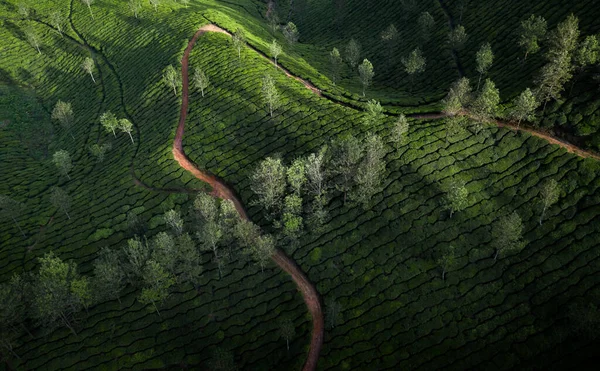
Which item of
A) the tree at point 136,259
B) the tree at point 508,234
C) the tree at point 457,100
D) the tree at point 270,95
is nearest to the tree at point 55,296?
the tree at point 136,259

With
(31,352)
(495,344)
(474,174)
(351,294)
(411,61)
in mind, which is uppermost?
(411,61)

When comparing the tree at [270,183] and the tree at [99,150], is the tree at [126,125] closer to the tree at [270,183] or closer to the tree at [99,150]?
the tree at [99,150]

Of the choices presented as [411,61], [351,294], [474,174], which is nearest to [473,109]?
[474,174]

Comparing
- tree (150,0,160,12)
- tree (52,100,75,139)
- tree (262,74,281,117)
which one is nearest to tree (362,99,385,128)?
tree (262,74,281,117)

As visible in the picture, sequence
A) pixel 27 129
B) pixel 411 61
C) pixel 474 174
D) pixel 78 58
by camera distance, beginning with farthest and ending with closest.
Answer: pixel 78 58, pixel 27 129, pixel 411 61, pixel 474 174

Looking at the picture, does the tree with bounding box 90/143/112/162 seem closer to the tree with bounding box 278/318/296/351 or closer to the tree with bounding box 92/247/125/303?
the tree with bounding box 92/247/125/303

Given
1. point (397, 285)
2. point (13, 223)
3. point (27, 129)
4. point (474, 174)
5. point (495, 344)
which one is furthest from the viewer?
point (27, 129)

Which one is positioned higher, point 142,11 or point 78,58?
point 142,11

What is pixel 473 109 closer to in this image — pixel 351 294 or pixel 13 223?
pixel 351 294

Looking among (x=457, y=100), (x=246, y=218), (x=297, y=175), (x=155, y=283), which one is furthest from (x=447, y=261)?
(x=155, y=283)
